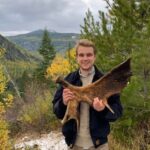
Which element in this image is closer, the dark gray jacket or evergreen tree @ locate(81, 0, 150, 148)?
the dark gray jacket

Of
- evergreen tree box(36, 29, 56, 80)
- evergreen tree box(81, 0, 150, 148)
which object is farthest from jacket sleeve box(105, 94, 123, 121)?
evergreen tree box(36, 29, 56, 80)

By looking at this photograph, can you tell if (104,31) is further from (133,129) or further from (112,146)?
(112,146)

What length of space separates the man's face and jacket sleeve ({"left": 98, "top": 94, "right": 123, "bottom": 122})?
0.35 m

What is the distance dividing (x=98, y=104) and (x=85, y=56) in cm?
46

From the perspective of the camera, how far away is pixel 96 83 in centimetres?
364

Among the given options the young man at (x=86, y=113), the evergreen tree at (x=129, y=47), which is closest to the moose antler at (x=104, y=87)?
the young man at (x=86, y=113)

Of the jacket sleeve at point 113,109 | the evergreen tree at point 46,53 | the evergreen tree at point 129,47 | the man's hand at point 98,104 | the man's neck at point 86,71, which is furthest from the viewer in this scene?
the evergreen tree at point 46,53

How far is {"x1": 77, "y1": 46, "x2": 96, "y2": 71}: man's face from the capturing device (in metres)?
3.80

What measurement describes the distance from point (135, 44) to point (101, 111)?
5.51 meters

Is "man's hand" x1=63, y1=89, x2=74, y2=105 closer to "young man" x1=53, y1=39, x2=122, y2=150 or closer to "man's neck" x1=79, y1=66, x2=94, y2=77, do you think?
"young man" x1=53, y1=39, x2=122, y2=150

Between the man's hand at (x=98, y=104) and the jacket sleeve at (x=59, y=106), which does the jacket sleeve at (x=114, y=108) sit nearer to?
the man's hand at (x=98, y=104)

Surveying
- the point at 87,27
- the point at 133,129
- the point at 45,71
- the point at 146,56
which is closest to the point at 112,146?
the point at 133,129

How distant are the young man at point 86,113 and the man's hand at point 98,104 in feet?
0.39

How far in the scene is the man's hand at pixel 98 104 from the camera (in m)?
3.60
